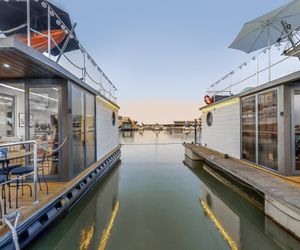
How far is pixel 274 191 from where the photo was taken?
3.69m

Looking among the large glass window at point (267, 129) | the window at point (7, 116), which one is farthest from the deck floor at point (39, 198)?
the large glass window at point (267, 129)

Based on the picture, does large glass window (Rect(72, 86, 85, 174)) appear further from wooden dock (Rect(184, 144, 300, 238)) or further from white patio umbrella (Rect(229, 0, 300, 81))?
white patio umbrella (Rect(229, 0, 300, 81))

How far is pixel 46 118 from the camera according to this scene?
4.90 metres

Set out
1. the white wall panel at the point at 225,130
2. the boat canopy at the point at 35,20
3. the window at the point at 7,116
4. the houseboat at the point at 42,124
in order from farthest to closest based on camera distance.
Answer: the white wall panel at the point at 225,130, the window at the point at 7,116, the boat canopy at the point at 35,20, the houseboat at the point at 42,124

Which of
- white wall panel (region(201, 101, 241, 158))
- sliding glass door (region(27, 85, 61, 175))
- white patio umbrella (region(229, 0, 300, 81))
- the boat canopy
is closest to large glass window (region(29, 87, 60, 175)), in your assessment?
sliding glass door (region(27, 85, 61, 175))

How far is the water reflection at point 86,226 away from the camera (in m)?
3.21

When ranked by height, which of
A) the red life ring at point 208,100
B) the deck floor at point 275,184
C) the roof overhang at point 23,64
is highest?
the red life ring at point 208,100

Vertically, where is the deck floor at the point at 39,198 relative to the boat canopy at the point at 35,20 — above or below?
below

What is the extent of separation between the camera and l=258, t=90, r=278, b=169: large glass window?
5254 mm

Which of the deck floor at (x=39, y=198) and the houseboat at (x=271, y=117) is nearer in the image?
the deck floor at (x=39, y=198)

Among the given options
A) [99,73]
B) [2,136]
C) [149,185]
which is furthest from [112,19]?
[149,185]

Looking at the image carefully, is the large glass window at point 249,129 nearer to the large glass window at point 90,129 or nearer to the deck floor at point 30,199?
the large glass window at point 90,129

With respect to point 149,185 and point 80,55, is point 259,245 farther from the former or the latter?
point 80,55

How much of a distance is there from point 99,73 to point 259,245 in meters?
7.19
